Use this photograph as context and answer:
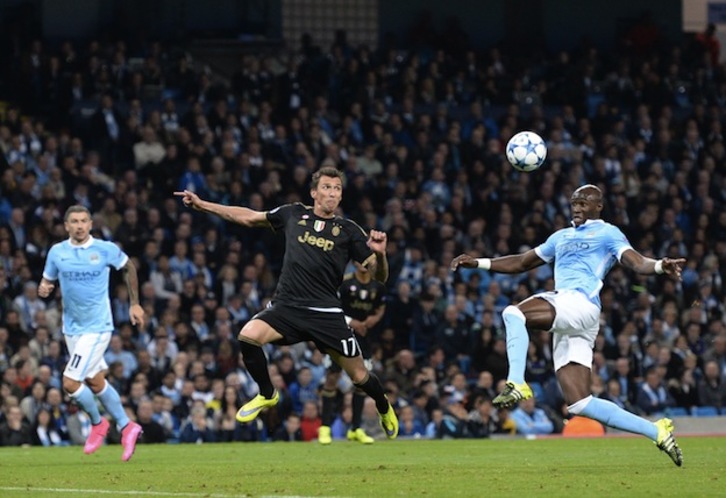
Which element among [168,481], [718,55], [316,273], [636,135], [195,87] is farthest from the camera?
[718,55]

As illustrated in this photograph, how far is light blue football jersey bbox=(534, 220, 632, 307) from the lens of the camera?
1255 cm

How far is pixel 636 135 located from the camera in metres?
29.5

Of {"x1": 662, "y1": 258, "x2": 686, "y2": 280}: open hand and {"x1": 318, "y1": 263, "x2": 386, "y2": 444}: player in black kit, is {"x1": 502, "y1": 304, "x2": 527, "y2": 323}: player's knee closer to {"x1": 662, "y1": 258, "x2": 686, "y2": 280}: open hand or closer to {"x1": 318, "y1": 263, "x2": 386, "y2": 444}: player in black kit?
{"x1": 662, "y1": 258, "x2": 686, "y2": 280}: open hand

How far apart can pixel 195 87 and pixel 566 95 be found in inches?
315

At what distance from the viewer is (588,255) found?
12.6 m

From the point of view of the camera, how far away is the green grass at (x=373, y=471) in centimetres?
1067

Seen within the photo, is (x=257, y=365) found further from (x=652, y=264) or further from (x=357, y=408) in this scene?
(x=357, y=408)

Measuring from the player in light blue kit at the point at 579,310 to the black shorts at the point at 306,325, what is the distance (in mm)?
1258

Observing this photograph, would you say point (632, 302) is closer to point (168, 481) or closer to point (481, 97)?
point (481, 97)

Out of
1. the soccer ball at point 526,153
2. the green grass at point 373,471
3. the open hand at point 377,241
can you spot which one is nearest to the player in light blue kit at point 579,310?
the green grass at point 373,471

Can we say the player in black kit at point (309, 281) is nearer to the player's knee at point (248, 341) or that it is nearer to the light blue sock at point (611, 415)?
the player's knee at point (248, 341)

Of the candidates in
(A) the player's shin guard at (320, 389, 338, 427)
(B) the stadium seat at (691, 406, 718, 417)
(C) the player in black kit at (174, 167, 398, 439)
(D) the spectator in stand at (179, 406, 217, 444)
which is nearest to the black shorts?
(C) the player in black kit at (174, 167, 398, 439)

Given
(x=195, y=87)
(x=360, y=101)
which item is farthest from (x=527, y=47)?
(x=195, y=87)

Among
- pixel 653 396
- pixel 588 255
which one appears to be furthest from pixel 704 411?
pixel 588 255
